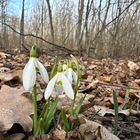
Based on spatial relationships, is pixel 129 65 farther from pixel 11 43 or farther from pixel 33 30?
pixel 11 43

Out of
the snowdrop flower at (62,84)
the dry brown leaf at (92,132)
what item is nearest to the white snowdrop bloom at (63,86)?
the snowdrop flower at (62,84)

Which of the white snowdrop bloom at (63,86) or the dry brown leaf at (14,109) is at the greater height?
the white snowdrop bloom at (63,86)

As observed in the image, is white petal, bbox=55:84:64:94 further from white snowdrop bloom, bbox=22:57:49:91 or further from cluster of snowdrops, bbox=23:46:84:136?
white snowdrop bloom, bbox=22:57:49:91

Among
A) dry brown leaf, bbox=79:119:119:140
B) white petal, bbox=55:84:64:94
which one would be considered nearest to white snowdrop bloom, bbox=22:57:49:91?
white petal, bbox=55:84:64:94

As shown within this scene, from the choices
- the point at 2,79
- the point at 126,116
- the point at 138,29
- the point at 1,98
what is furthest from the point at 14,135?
the point at 138,29

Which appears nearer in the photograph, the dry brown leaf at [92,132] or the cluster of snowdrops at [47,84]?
the cluster of snowdrops at [47,84]

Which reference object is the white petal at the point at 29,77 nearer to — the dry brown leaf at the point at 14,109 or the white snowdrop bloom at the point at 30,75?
the white snowdrop bloom at the point at 30,75

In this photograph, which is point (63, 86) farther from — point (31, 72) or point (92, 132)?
point (92, 132)
